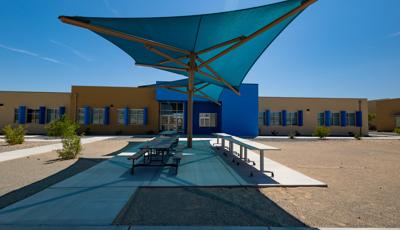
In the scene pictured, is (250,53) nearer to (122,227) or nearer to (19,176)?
(122,227)

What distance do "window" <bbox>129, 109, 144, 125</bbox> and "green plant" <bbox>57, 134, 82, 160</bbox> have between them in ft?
44.3

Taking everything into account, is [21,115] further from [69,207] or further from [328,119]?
[328,119]

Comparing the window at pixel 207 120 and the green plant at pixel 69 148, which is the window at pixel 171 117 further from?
the green plant at pixel 69 148

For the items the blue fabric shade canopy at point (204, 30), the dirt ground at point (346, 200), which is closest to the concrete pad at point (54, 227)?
the dirt ground at point (346, 200)

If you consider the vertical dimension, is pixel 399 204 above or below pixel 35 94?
below

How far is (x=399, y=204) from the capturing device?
3621 mm

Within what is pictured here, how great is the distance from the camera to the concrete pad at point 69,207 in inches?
110

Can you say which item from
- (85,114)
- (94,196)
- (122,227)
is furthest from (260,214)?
(85,114)

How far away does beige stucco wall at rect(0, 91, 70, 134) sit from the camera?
22.0 meters

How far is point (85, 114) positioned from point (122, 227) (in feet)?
70.8

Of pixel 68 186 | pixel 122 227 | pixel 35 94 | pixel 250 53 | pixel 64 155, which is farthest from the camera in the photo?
pixel 35 94

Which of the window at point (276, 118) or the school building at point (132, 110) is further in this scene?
the window at point (276, 118)

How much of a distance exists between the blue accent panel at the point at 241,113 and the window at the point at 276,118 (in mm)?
4660

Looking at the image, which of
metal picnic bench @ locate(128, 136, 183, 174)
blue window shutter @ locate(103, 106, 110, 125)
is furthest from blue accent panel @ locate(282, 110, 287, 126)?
blue window shutter @ locate(103, 106, 110, 125)
